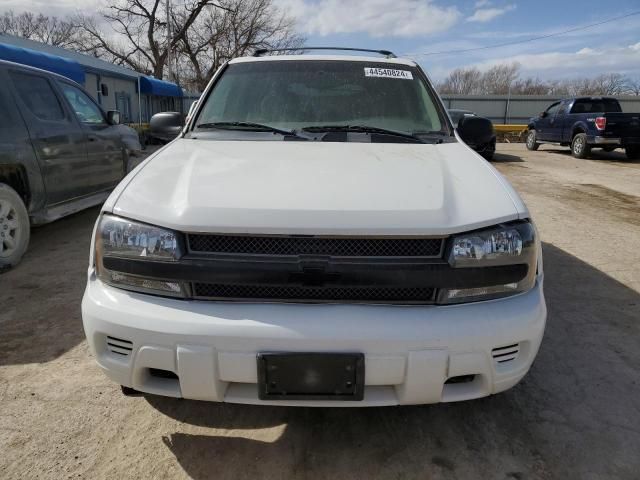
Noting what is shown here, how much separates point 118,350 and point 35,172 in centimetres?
346

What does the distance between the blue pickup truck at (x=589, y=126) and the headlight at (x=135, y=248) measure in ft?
49.2

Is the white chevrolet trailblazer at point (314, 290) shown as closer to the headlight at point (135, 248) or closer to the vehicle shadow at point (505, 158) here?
the headlight at point (135, 248)

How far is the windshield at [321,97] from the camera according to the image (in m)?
3.01

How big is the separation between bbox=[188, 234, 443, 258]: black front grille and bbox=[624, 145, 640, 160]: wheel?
15.9 metres

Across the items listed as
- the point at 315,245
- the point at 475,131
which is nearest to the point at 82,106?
the point at 475,131

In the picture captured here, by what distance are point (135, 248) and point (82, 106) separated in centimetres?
479

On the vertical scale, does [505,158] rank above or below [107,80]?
below

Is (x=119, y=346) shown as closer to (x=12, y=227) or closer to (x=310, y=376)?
(x=310, y=376)

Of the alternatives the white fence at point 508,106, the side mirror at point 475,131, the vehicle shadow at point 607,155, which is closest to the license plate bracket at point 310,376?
the side mirror at point 475,131

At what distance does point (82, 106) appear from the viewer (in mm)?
5828

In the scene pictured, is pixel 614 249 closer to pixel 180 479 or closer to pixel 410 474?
pixel 410 474

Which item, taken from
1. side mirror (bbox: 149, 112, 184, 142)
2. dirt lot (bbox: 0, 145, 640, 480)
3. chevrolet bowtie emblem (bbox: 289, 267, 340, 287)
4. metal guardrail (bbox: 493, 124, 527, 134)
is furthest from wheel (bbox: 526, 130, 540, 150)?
chevrolet bowtie emblem (bbox: 289, 267, 340, 287)

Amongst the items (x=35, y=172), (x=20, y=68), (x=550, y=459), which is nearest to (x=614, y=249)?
(x=550, y=459)

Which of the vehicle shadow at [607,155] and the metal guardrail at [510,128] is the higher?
the metal guardrail at [510,128]
